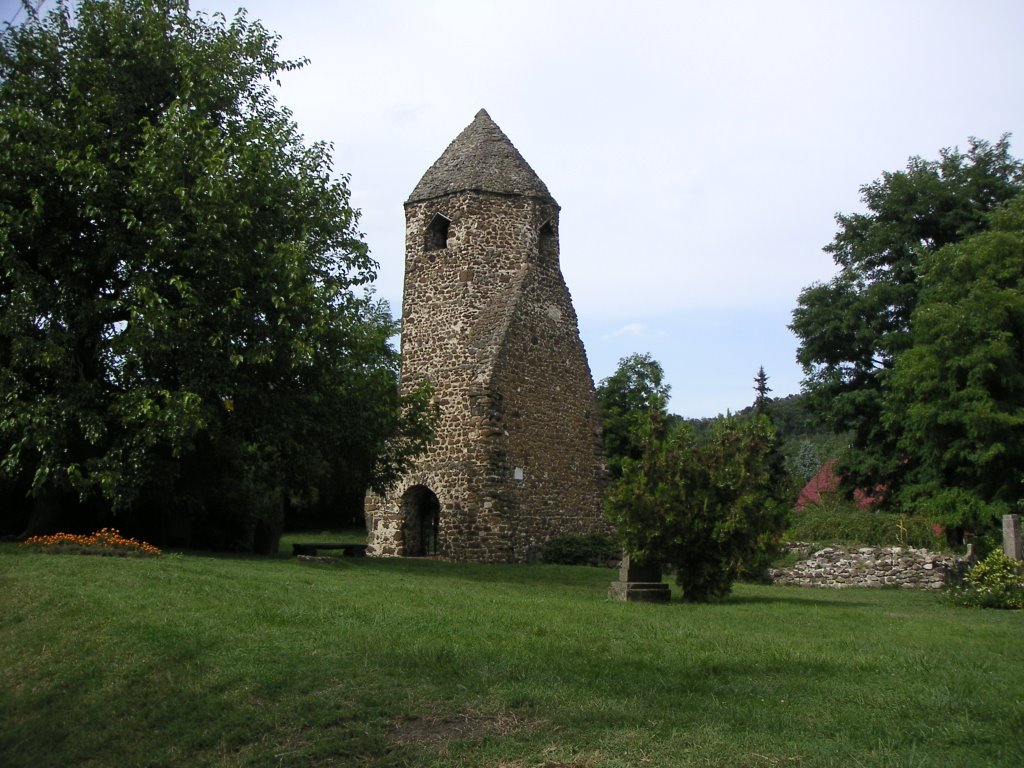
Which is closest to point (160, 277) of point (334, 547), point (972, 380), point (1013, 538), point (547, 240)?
Result: point (334, 547)

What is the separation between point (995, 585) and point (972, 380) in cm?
975

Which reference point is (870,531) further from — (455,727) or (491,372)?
(455,727)

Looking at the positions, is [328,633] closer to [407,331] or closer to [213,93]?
[213,93]

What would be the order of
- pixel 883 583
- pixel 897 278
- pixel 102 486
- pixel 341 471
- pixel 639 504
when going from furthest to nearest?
pixel 897 278, pixel 883 583, pixel 341 471, pixel 102 486, pixel 639 504

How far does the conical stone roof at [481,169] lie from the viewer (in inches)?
1006

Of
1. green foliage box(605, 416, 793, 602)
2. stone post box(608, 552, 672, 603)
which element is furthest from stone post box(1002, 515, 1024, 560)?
stone post box(608, 552, 672, 603)

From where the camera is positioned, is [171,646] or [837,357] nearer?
[171,646]

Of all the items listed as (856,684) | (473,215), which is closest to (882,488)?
(473,215)

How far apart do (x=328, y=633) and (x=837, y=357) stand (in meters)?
26.6

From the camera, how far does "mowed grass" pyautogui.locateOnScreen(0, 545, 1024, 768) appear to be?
576 centimetres

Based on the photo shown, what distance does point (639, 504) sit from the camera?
1310 cm

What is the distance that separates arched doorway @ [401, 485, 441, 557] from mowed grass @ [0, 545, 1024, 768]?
1321 centimetres

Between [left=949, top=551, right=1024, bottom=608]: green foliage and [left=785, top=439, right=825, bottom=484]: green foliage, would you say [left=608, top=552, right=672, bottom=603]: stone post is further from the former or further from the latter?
[left=785, top=439, right=825, bottom=484]: green foliage

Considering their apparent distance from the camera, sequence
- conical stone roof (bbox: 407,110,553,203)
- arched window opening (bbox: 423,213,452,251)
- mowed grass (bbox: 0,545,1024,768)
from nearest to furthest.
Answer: mowed grass (bbox: 0,545,1024,768) < conical stone roof (bbox: 407,110,553,203) < arched window opening (bbox: 423,213,452,251)
